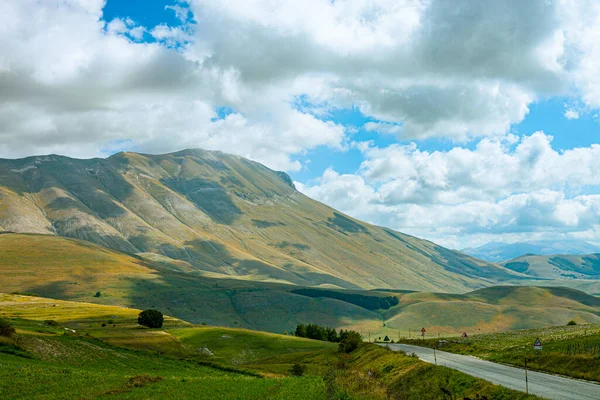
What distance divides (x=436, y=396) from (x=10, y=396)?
29259 mm

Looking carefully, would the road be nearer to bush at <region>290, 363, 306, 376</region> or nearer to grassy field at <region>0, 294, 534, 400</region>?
grassy field at <region>0, 294, 534, 400</region>

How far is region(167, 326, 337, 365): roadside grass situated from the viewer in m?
117

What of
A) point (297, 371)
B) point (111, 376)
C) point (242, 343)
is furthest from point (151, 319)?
point (111, 376)

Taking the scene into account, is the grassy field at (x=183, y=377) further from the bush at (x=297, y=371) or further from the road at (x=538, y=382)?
the road at (x=538, y=382)

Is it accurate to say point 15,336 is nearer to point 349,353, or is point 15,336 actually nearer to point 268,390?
point 268,390

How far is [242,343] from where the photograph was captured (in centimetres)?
12812

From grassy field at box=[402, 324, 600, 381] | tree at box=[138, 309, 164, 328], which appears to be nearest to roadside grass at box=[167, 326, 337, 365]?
tree at box=[138, 309, 164, 328]

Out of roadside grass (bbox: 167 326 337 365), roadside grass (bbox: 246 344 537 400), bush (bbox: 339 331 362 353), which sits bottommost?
roadside grass (bbox: 167 326 337 365)

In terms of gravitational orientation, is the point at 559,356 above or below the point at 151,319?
above

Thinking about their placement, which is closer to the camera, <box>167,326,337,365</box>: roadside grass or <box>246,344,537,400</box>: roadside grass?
<box>246,344,537,400</box>: roadside grass

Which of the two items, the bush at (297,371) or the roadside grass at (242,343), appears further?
the roadside grass at (242,343)

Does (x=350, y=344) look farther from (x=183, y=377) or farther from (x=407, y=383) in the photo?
(x=183, y=377)

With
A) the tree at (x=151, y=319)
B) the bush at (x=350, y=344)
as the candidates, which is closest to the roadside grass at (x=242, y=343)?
the tree at (x=151, y=319)

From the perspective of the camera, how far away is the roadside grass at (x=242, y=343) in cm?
11681
